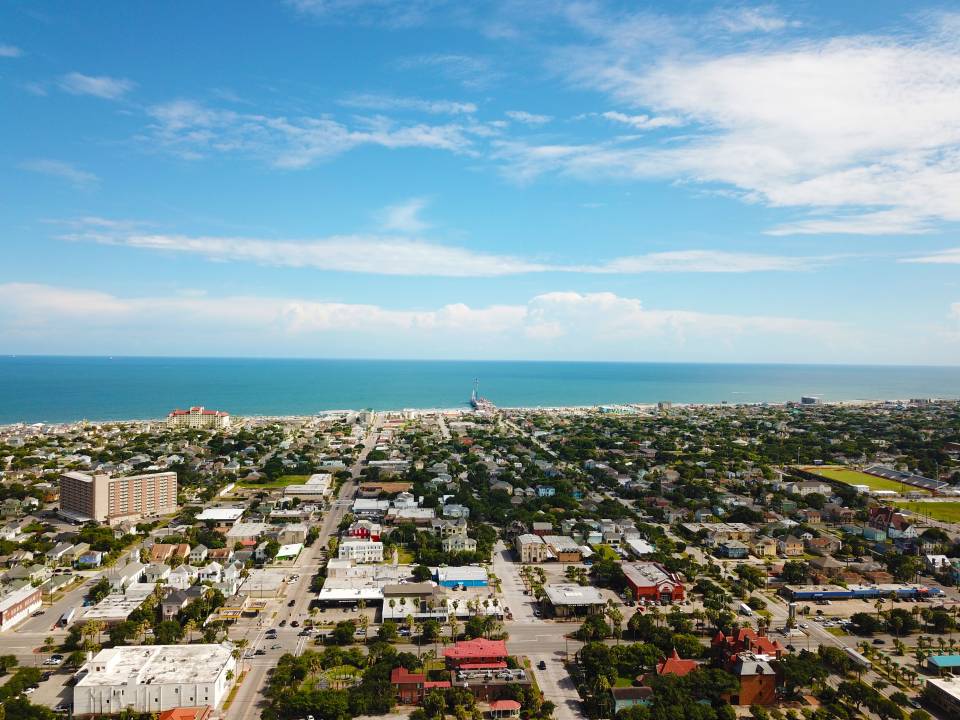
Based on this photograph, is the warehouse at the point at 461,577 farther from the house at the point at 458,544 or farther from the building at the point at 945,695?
the building at the point at 945,695

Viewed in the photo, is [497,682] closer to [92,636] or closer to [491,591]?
[491,591]

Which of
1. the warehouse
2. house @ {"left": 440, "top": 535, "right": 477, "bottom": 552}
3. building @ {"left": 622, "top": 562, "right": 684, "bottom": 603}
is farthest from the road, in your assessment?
building @ {"left": 622, "top": 562, "right": 684, "bottom": 603}

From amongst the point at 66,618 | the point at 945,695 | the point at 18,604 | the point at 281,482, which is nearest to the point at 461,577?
the point at 66,618

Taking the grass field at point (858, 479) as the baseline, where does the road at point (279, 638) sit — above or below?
below

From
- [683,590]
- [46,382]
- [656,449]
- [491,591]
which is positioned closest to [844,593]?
[683,590]

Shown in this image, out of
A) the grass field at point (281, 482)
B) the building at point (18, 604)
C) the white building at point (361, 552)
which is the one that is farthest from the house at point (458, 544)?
the grass field at point (281, 482)

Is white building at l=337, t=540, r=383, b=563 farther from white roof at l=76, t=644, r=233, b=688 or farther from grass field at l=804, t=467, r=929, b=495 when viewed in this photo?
grass field at l=804, t=467, r=929, b=495
